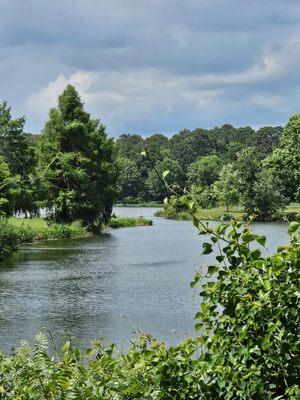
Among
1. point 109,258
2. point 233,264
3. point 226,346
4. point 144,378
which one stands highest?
point 233,264

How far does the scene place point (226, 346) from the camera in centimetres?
434

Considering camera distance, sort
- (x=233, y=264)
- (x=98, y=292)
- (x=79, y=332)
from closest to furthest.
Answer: (x=233, y=264), (x=79, y=332), (x=98, y=292)

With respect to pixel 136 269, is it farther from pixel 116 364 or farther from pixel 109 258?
pixel 116 364

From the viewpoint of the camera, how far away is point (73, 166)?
227ft

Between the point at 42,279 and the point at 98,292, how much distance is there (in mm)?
5091

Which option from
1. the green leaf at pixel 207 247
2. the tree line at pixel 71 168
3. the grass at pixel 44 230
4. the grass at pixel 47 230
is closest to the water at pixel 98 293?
the green leaf at pixel 207 247

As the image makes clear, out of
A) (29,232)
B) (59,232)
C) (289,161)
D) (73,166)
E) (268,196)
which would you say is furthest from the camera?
(289,161)

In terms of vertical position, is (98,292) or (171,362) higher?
(171,362)

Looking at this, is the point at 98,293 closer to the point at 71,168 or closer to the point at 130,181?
the point at 71,168

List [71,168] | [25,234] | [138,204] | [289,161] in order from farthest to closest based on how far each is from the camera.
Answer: [138,204] → [289,161] → [71,168] → [25,234]

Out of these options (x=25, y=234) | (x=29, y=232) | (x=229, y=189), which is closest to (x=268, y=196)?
(x=229, y=189)

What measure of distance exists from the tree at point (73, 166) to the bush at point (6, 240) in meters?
22.4

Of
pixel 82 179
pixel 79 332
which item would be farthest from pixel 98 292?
pixel 82 179

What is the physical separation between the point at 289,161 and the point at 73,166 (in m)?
34.8
